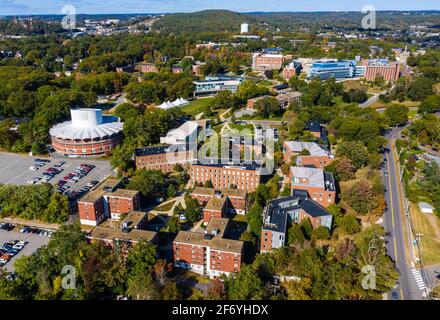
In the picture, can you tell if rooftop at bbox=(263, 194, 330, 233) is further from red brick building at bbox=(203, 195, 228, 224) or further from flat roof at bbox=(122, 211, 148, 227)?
flat roof at bbox=(122, 211, 148, 227)

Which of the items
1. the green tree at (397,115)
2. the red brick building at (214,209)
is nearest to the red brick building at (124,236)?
the red brick building at (214,209)

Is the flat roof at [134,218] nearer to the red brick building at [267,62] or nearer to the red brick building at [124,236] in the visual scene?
the red brick building at [124,236]

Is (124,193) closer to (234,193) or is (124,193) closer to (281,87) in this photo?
(234,193)

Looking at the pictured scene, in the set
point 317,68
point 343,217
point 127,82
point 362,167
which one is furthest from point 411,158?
point 127,82

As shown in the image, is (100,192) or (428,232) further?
(100,192)

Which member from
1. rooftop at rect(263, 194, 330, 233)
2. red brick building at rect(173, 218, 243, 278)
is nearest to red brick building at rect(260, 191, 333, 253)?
rooftop at rect(263, 194, 330, 233)

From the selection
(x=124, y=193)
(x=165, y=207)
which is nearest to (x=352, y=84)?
(x=165, y=207)
